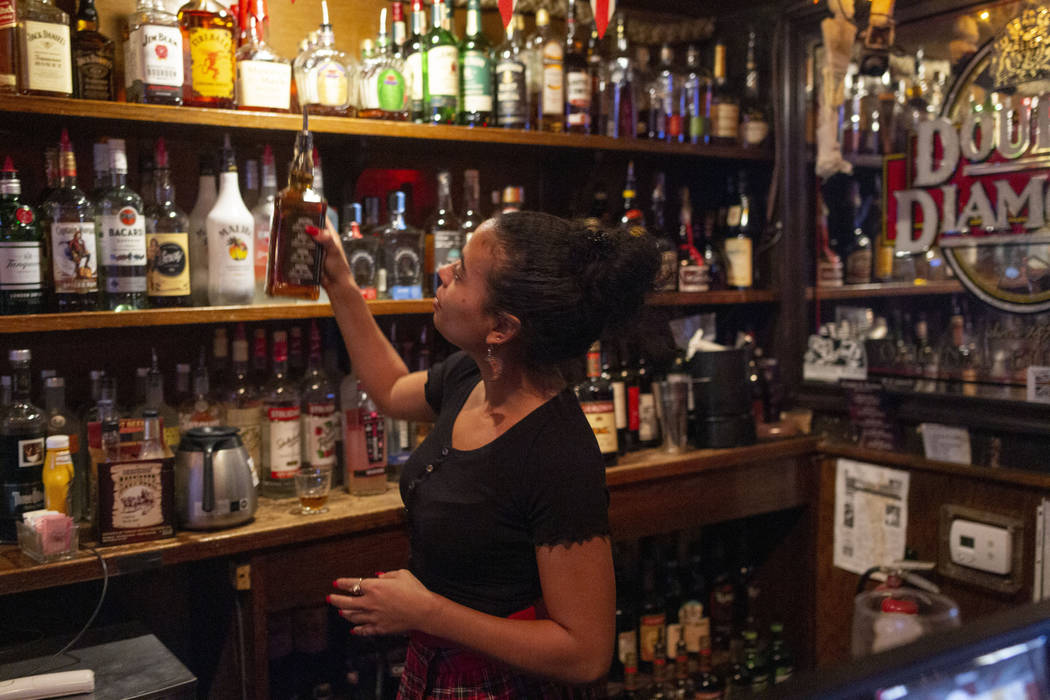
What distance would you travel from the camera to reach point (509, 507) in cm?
128

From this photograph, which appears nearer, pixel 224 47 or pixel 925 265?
pixel 224 47

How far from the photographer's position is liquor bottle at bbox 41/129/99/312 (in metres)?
1.70

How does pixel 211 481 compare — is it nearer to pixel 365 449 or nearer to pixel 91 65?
pixel 365 449

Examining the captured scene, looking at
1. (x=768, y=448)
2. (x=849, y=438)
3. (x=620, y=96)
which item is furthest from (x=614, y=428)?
(x=620, y=96)

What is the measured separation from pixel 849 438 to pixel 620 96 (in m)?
1.16

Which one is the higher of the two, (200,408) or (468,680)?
(200,408)

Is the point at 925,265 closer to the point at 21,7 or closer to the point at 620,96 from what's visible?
the point at 620,96

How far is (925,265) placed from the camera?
2.37 meters

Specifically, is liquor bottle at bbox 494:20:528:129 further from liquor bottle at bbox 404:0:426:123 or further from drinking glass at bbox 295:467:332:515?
drinking glass at bbox 295:467:332:515

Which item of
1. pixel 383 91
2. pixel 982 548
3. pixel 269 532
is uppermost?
pixel 383 91

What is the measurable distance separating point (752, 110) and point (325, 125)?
1.38m

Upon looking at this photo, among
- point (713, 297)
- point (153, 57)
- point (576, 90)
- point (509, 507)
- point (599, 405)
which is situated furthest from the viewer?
point (713, 297)

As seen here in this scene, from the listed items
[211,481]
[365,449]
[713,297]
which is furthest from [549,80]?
[211,481]

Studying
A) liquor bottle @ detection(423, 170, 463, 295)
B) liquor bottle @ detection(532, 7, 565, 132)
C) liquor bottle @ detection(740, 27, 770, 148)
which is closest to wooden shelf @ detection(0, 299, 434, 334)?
liquor bottle @ detection(423, 170, 463, 295)
